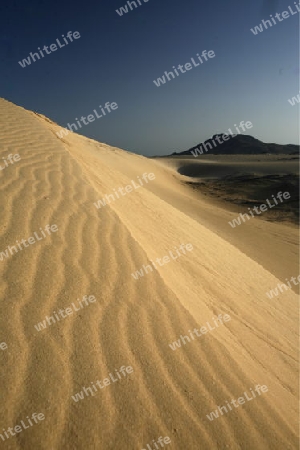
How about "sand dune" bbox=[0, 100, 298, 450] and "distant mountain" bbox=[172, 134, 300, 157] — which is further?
"distant mountain" bbox=[172, 134, 300, 157]

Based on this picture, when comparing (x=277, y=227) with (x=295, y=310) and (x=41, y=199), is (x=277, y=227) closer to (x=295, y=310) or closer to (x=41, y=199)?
(x=295, y=310)

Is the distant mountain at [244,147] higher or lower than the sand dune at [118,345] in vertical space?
lower

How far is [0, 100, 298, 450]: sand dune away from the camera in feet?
5.37

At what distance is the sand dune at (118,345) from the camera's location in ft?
5.37

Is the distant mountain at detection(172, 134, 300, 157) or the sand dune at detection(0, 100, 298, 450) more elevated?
the sand dune at detection(0, 100, 298, 450)

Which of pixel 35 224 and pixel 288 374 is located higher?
pixel 35 224

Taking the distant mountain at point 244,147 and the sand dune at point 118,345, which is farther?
the distant mountain at point 244,147

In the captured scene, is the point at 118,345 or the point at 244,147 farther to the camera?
the point at 244,147

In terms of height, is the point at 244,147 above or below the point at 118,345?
below

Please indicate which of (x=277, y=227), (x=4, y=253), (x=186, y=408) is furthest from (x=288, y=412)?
(x=277, y=227)

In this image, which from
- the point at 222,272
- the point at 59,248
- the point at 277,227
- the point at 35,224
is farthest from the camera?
the point at 277,227

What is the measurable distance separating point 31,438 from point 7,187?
2.99 metres

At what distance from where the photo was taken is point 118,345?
205 centimetres

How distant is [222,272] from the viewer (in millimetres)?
4926
